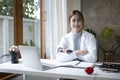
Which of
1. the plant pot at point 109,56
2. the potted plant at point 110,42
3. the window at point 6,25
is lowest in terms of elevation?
the plant pot at point 109,56

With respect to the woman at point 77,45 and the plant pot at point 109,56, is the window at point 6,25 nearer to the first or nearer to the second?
the woman at point 77,45

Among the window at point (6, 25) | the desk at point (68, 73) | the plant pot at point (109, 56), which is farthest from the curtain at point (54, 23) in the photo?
the desk at point (68, 73)

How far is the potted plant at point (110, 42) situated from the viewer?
363cm

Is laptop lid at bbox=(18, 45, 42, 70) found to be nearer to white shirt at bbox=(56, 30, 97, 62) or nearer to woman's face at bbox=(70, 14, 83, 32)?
white shirt at bbox=(56, 30, 97, 62)

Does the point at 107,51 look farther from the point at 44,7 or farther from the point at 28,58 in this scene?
the point at 28,58

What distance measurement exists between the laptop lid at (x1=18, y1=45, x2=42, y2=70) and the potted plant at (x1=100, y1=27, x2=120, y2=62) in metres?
2.18

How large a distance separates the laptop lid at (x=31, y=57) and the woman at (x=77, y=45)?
1.40 ft

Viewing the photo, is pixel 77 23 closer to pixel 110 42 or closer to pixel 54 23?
pixel 54 23

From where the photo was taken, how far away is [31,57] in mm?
1665

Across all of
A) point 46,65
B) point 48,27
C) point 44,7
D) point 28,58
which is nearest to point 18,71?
point 28,58

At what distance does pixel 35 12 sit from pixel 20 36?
0.70 m

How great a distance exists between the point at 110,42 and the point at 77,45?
1.66 meters

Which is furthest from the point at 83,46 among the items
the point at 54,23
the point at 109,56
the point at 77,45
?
the point at 109,56

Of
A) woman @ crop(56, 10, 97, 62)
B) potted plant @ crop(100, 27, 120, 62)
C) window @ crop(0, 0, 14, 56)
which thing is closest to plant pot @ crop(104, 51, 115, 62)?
potted plant @ crop(100, 27, 120, 62)
